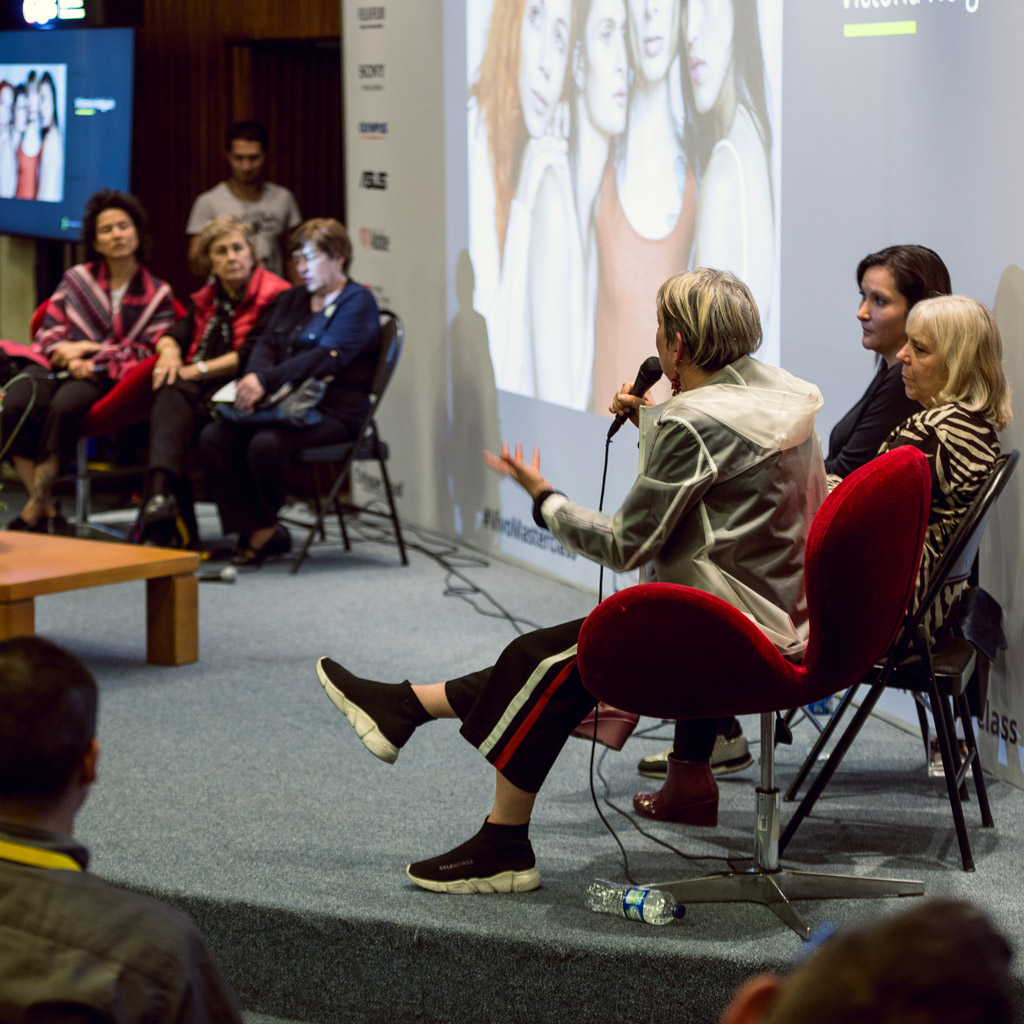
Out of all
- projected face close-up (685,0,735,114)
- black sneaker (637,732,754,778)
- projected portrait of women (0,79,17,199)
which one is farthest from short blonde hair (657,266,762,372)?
projected portrait of women (0,79,17,199)

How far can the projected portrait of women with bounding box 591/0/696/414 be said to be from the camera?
448 cm

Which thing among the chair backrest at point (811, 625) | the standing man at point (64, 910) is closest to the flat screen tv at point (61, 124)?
the chair backrest at point (811, 625)

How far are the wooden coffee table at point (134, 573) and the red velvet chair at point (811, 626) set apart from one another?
2036mm

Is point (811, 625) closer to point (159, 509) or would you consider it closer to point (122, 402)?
point (159, 509)

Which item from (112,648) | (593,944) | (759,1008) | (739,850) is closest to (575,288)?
(112,648)

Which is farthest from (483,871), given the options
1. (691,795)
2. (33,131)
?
(33,131)

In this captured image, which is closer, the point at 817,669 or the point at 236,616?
the point at 817,669

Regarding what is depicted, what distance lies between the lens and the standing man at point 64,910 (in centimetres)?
122

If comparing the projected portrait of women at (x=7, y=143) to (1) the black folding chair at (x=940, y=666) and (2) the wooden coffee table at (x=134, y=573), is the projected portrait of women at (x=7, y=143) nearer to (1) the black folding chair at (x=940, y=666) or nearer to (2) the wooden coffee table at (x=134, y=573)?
(2) the wooden coffee table at (x=134, y=573)

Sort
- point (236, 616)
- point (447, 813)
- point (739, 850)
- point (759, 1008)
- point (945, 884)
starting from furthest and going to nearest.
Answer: point (236, 616) → point (447, 813) → point (739, 850) → point (945, 884) → point (759, 1008)

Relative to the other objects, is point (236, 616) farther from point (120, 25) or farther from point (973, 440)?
point (120, 25)

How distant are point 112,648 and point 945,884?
9.09 feet

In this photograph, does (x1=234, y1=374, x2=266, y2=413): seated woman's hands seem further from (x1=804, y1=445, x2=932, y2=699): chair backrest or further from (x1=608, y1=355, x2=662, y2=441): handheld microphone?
(x1=804, y1=445, x2=932, y2=699): chair backrest

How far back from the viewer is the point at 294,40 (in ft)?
24.6
